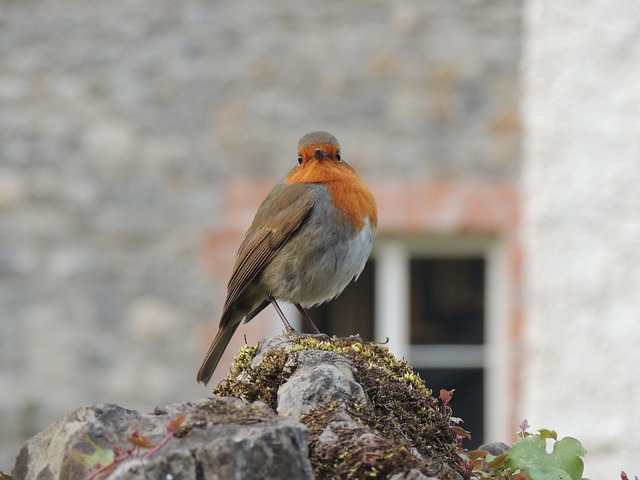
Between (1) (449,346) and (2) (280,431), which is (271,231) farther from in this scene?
(1) (449,346)

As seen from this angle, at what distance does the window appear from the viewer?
7312mm

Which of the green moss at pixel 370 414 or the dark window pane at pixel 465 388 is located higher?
the dark window pane at pixel 465 388

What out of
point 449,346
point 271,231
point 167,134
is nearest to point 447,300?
point 449,346

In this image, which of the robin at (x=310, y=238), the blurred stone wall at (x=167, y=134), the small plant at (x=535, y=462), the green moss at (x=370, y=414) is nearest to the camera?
the green moss at (x=370, y=414)

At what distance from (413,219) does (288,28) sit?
1317mm

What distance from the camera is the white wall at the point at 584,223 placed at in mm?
7180

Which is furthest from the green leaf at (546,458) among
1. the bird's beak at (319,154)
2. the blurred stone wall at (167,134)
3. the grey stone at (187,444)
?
the blurred stone wall at (167,134)

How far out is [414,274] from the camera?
7.45 meters

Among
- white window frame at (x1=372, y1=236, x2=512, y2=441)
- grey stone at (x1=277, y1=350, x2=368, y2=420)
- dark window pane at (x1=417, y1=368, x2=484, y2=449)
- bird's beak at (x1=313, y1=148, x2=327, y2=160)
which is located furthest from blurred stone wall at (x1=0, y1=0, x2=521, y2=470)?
grey stone at (x1=277, y1=350, x2=368, y2=420)

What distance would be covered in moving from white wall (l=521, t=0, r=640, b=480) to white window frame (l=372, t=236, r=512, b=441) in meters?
0.18

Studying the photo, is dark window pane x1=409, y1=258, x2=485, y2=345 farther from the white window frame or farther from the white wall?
the white wall

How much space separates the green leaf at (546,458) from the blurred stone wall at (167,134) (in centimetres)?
465

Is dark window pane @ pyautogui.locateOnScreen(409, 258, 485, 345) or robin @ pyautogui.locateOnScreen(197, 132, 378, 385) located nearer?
robin @ pyautogui.locateOnScreen(197, 132, 378, 385)

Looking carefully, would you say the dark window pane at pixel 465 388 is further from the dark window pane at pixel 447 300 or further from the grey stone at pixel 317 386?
the grey stone at pixel 317 386
